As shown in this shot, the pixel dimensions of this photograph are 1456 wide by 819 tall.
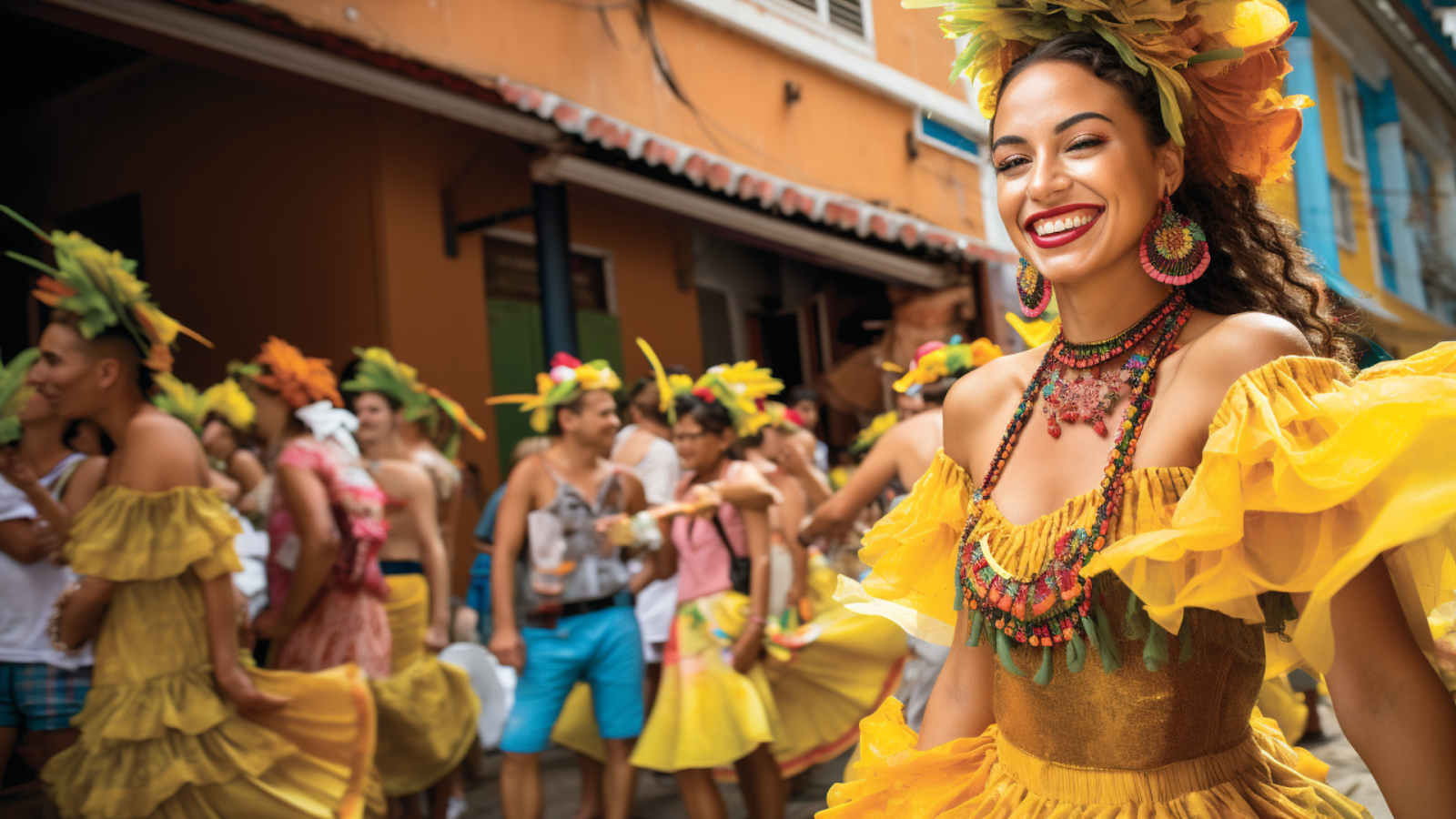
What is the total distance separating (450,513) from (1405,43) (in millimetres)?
20081

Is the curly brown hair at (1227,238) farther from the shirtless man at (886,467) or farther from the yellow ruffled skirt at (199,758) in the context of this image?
the yellow ruffled skirt at (199,758)

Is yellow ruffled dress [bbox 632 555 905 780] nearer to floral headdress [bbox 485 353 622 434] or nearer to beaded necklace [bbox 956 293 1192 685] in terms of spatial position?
floral headdress [bbox 485 353 622 434]

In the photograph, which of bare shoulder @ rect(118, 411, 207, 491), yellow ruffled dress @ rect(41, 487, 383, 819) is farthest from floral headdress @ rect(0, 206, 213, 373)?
yellow ruffled dress @ rect(41, 487, 383, 819)

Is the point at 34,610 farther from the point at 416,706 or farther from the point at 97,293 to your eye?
the point at 416,706

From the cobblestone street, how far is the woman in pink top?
69cm

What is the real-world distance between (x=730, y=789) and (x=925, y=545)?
15.6 feet

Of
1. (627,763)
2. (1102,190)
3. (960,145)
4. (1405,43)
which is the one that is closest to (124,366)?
(627,763)

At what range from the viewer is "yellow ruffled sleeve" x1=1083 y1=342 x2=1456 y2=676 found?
1.27 meters

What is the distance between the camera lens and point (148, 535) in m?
3.91

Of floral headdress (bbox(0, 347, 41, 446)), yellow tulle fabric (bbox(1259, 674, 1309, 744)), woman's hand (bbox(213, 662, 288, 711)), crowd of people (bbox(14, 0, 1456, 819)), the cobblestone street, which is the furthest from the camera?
the cobblestone street

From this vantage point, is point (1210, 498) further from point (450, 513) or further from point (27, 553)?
point (450, 513)

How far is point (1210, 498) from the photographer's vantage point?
1.37 m

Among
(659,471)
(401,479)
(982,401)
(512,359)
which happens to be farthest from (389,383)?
(982,401)

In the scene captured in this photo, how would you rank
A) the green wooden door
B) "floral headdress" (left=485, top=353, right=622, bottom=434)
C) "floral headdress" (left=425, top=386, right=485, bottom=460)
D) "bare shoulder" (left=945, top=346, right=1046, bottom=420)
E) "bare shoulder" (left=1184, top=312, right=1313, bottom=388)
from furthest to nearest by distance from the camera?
the green wooden door < "floral headdress" (left=425, top=386, right=485, bottom=460) < "floral headdress" (left=485, top=353, right=622, bottom=434) < "bare shoulder" (left=945, top=346, right=1046, bottom=420) < "bare shoulder" (left=1184, top=312, right=1313, bottom=388)
